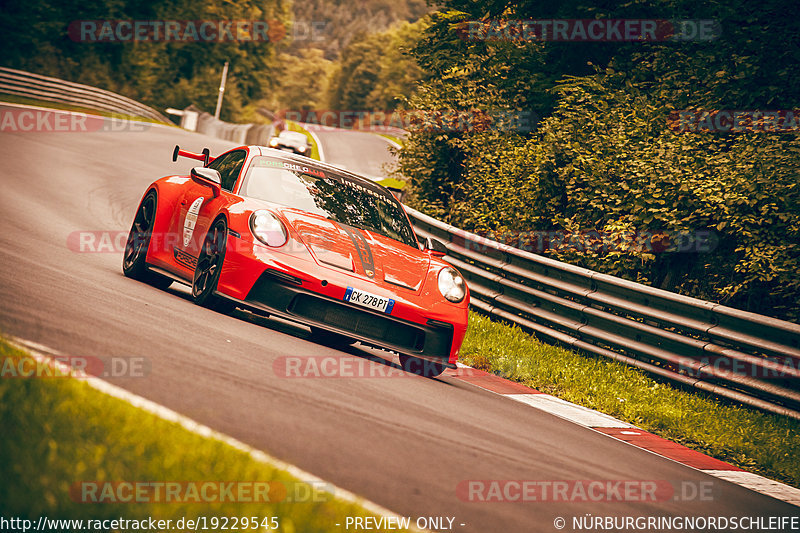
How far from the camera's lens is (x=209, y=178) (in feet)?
24.4

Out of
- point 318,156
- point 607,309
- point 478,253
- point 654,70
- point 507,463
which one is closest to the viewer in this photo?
point 507,463

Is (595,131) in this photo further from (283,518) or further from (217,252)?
(283,518)

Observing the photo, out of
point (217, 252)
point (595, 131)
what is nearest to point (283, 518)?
point (217, 252)

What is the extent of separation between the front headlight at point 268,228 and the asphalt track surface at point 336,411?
2.33 feet

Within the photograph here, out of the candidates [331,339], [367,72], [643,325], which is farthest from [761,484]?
[367,72]

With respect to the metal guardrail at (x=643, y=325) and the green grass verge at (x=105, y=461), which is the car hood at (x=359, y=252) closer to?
the metal guardrail at (x=643, y=325)

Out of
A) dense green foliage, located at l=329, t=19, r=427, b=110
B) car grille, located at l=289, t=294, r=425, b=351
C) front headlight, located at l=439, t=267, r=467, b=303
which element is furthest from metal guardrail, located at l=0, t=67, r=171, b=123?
dense green foliage, located at l=329, t=19, r=427, b=110

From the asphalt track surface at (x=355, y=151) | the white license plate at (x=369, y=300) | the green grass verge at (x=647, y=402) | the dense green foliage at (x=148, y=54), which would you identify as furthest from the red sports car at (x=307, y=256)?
the dense green foliage at (x=148, y=54)

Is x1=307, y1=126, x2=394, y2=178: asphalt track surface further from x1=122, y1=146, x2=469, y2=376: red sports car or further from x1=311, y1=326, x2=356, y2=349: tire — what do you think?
Answer: x1=311, y1=326, x2=356, y2=349: tire

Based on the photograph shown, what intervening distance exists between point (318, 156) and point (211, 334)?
4317 centimetres

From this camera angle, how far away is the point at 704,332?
7.70 metres

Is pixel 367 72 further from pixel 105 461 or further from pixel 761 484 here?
pixel 105 461

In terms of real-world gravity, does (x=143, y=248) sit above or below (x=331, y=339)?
above

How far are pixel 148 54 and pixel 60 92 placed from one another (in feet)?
83.0
